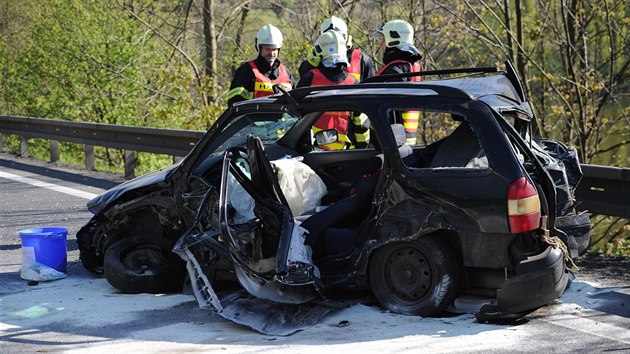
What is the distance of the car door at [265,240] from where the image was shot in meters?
6.16

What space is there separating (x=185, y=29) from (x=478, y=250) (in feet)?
64.5

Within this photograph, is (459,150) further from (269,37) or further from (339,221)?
(269,37)

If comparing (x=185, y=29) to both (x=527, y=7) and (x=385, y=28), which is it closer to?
(x=527, y=7)

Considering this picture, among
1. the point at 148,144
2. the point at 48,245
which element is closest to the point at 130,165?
the point at 148,144

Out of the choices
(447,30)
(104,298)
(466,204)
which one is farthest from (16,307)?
(447,30)

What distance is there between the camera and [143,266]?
24.0ft

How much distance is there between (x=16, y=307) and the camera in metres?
6.84

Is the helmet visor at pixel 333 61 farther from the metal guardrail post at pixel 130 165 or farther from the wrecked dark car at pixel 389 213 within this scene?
the metal guardrail post at pixel 130 165

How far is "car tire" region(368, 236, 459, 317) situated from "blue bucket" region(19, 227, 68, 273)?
274 centimetres

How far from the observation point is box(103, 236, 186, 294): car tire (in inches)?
281

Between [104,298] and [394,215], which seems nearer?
[394,215]

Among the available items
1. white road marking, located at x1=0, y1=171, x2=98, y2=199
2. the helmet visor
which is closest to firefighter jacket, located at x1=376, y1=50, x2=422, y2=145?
the helmet visor

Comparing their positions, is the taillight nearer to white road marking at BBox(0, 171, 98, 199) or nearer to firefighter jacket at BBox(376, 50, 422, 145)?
firefighter jacket at BBox(376, 50, 422, 145)

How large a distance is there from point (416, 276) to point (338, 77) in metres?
3.44
